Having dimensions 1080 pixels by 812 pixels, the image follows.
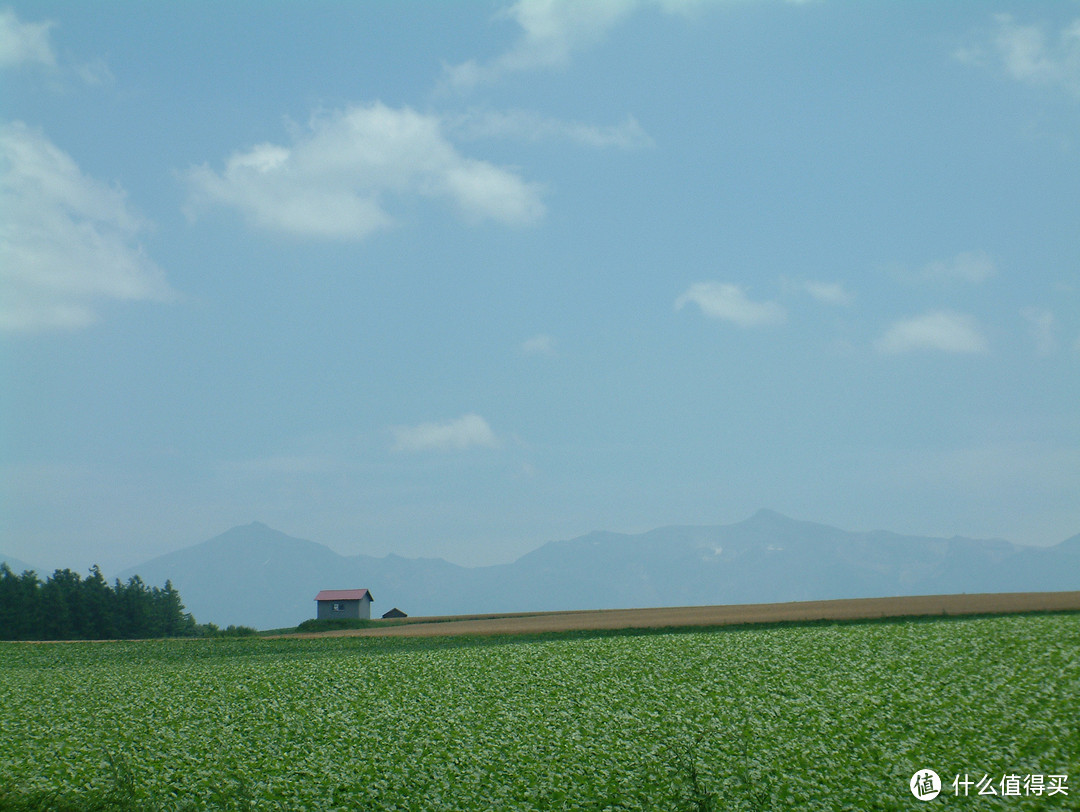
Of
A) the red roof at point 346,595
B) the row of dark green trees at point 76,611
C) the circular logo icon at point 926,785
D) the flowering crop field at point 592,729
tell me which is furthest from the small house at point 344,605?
the circular logo icon at point 926,785

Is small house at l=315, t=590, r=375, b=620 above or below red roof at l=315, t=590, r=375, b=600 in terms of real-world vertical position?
below

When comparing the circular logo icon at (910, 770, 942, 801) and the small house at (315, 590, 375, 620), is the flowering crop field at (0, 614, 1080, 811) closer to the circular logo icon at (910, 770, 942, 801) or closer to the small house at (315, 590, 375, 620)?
the circular logo icon at (910, 770, 942, 801)

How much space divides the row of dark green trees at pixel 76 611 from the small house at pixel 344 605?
13704mm

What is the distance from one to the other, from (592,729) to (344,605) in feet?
259

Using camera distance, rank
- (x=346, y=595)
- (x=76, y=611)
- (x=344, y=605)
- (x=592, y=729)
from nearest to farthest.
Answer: (x=592, y=729), (x=344, y=605), (x=346, y=595), (x=76, y=611)

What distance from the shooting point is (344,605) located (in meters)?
99.4

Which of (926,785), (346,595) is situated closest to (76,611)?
(346,595)

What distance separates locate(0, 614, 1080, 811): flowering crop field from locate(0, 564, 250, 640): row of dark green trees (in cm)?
7062

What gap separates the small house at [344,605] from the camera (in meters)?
98.8

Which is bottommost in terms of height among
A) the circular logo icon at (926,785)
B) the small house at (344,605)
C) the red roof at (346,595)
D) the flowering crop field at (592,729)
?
the small house at (344,605)

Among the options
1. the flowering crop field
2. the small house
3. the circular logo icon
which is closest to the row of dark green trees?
the small house

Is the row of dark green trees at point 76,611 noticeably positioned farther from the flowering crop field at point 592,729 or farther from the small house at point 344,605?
the flowering crop field at point 592,729

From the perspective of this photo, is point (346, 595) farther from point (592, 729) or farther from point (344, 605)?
point (592, 729)

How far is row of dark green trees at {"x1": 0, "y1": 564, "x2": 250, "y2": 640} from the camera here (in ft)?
340
